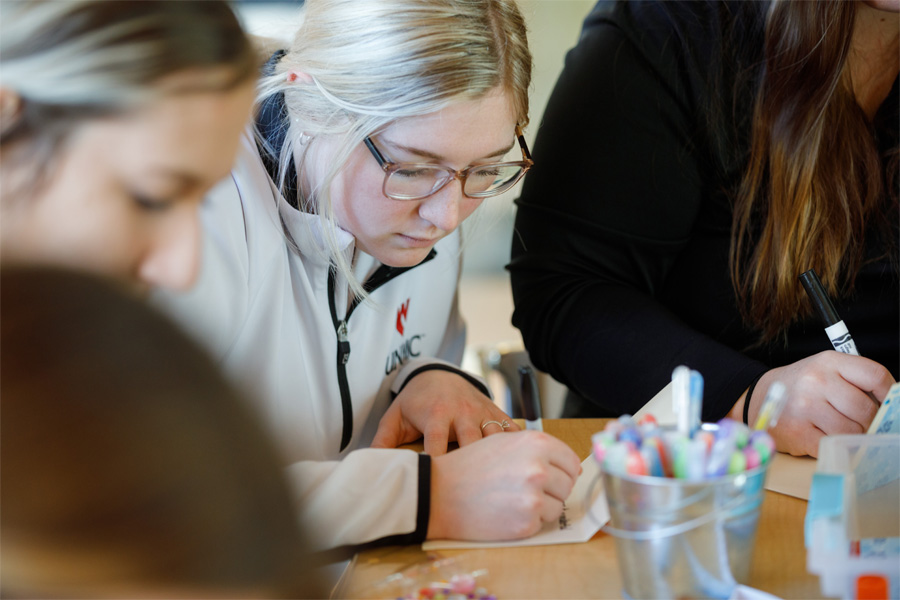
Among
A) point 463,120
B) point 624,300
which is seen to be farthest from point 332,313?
point 624,300

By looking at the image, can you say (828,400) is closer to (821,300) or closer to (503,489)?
(821,300)

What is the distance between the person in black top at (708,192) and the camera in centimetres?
112

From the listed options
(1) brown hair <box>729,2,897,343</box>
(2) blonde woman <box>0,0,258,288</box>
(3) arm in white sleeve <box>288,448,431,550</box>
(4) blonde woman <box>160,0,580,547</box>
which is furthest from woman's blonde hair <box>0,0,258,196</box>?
(1) brown hair <box>729,2,897,343</box>

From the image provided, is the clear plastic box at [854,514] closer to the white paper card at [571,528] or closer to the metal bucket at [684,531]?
the metal bucket at [684,531]

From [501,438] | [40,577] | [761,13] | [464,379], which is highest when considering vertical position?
[761,13]

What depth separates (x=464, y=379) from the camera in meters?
1.08

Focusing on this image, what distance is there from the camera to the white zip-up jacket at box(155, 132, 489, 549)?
0.75 meters

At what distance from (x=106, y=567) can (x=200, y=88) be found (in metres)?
0.31

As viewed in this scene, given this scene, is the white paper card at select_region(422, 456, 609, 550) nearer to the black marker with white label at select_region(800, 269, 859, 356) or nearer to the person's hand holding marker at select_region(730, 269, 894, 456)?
the person's hand holding marker at select_region(730, 269, 894, 456)

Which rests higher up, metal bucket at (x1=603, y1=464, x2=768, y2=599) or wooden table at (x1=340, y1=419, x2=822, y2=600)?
metal bucket at (x1=603, y1=464, x2=768, y2=599)

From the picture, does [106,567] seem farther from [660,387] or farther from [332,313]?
[660,387]

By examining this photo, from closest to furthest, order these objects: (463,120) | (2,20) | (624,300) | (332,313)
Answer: (2,20)
(463,120)
(332,313)
(624,300)

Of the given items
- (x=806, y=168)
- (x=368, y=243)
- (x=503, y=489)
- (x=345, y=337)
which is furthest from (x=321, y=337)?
(x=806, y=168)

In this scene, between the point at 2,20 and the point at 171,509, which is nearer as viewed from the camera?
the point at 171,509
